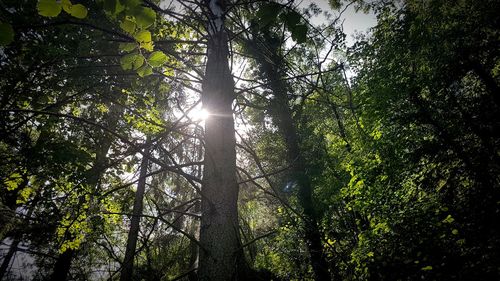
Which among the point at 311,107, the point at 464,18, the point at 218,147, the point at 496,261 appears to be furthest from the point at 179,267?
the point at 464,18

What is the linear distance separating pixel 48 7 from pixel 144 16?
0.82ft

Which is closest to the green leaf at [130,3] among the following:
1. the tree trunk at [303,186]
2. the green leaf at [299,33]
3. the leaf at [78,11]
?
the leaf at [78,11]

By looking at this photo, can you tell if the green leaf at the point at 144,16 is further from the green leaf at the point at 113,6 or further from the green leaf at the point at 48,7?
the green leaf at the point at 48,7

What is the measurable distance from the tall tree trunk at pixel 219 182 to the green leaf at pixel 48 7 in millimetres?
739

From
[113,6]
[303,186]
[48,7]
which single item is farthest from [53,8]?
[303,186]

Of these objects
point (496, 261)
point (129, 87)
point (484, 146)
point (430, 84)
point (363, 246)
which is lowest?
point (496, 261)

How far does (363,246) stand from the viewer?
6.56 metres

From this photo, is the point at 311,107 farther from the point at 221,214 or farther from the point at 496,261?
the point at 221,214

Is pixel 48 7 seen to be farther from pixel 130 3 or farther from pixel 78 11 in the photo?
pixel 130 3

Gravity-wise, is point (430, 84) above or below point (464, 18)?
below

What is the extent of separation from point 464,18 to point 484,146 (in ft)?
16.0

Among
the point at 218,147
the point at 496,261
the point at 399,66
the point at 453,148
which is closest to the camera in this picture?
the point at 218,147

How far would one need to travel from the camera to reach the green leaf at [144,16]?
0.80 meters

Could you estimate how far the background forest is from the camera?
100 inches
